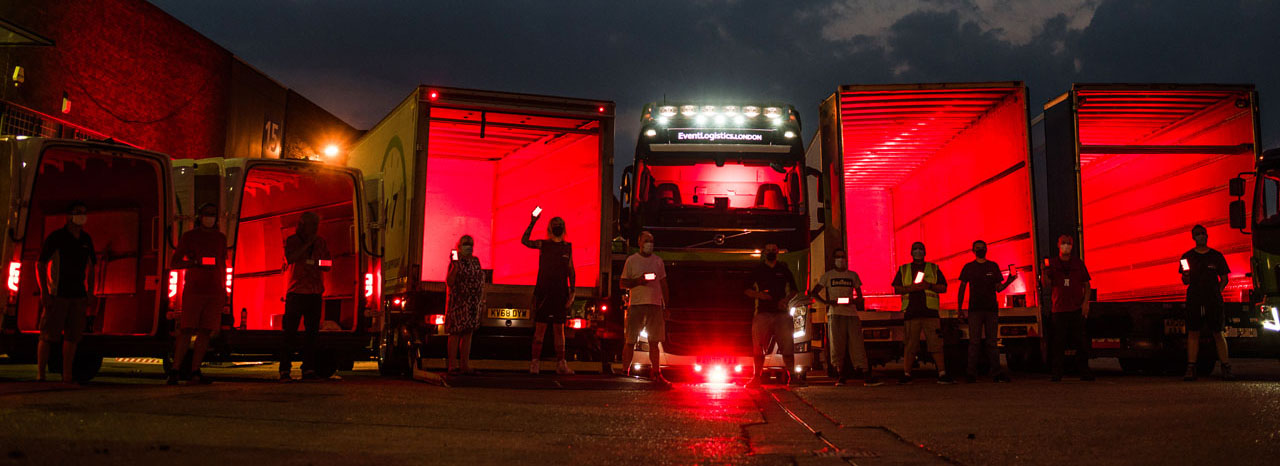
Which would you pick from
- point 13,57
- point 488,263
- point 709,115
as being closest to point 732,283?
point 709,115

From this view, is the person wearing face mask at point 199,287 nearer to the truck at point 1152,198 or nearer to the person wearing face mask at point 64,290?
the person wearing face mask at point 64,290

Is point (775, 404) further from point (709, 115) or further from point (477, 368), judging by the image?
point (709, 115)

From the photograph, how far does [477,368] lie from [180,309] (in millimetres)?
3494

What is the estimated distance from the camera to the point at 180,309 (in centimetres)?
945

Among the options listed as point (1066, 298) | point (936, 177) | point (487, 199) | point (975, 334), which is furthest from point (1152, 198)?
point (487, 199)

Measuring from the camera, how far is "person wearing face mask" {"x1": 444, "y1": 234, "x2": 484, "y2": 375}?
10711 mm

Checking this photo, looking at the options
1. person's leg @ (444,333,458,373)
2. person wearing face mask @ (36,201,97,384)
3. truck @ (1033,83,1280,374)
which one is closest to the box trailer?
truck @ (1033,83,1280,374)

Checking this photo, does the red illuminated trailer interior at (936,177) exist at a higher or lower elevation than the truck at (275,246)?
higher

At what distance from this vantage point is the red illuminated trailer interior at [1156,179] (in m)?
12.0

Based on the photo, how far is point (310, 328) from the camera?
32.0ft

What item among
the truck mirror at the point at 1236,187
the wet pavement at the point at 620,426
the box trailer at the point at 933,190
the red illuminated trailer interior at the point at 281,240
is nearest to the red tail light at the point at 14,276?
the wet pavement at the point at 620,426

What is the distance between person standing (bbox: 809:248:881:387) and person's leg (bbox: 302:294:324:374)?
5.02m

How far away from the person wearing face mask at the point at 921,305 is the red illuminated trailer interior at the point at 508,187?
3.38m

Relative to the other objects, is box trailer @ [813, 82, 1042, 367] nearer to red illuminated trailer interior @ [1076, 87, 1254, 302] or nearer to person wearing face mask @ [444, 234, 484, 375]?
red illuminated trailer interior @ [1076, 87, 1254, 302]
